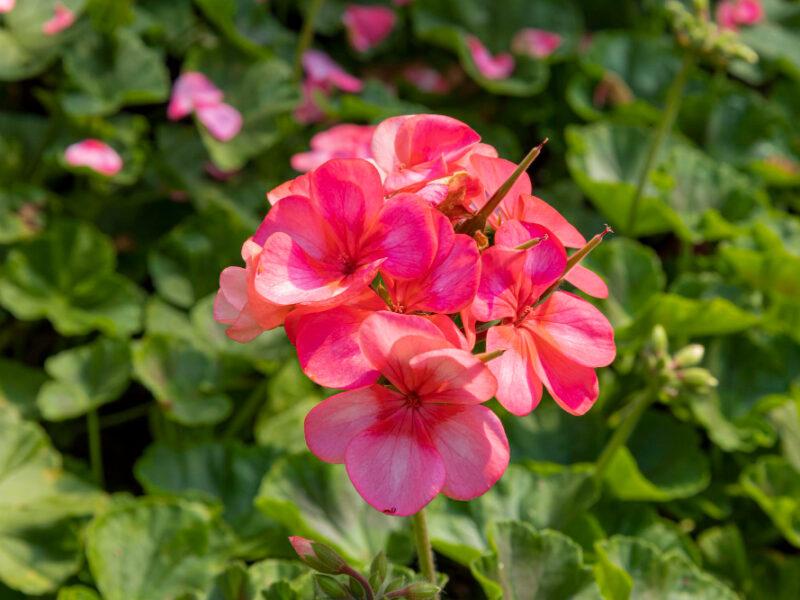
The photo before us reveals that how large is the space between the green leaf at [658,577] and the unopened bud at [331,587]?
528mm

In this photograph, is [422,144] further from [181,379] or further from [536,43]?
[536,43]

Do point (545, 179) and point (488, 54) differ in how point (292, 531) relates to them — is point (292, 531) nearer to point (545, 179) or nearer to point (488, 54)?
point (545, 179)

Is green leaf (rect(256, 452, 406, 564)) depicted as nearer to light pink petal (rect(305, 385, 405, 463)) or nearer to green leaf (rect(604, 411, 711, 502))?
green leaf (rect(604, 411, 711, 502))

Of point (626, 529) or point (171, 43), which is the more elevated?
point (171, 43)

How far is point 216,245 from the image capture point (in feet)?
6.86

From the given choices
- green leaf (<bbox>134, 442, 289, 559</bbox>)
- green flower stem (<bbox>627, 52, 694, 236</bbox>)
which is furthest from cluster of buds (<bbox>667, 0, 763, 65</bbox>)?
green leaf (<bbox>134, 442, 289, 559</bbox>)

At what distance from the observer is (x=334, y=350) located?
0.80 m

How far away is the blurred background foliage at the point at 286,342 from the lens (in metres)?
1.42

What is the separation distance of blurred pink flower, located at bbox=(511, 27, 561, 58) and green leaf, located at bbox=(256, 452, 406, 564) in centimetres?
172

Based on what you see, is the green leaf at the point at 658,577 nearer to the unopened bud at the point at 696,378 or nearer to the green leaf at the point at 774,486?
the unopened bud at the point at 696,378

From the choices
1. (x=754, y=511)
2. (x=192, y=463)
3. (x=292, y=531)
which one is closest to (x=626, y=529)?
(x=754, y=511)

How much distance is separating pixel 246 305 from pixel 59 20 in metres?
1.72

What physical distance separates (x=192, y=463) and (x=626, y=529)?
0.89 metres

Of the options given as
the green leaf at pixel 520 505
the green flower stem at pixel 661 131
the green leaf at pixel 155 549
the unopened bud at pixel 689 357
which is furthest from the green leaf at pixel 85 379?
the green flower stem at pixel 661 131
